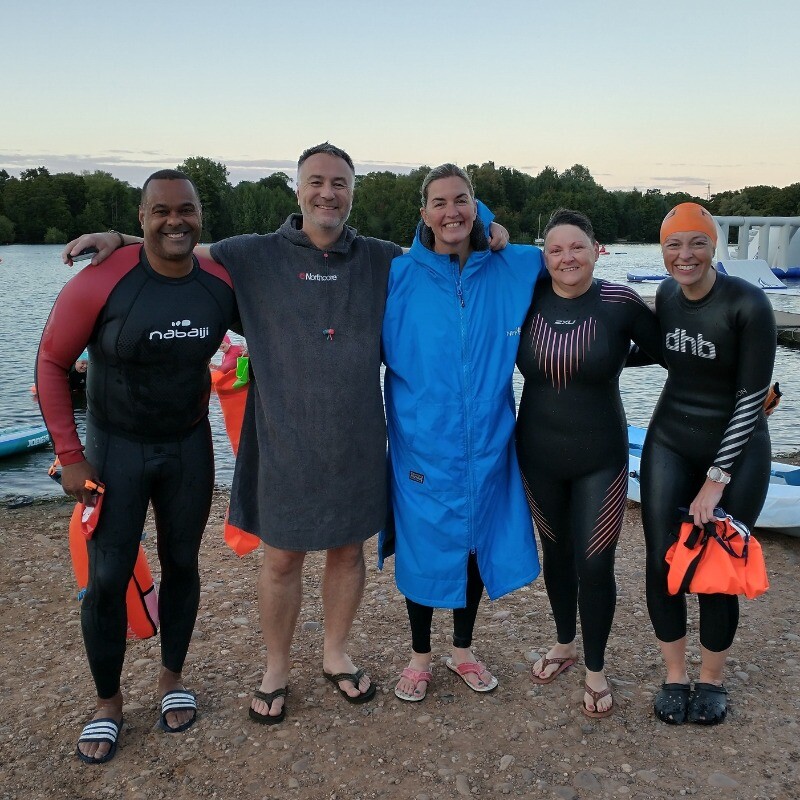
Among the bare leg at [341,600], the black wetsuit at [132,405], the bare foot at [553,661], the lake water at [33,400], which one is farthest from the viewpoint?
the lake water at [33,400]

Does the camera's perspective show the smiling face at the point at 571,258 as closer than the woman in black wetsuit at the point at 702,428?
No

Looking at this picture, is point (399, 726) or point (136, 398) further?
point (399, 726)

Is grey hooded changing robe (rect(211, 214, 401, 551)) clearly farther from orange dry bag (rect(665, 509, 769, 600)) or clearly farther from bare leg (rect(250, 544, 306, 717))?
orange dry bag (rect(665, 509, 769, 600))

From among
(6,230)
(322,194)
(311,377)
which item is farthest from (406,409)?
(6,230)

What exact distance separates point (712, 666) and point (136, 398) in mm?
2821

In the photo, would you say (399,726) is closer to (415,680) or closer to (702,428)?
(415,680)

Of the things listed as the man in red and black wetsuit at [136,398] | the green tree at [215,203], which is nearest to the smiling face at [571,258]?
the man in red and black wetsuit at [136,398]

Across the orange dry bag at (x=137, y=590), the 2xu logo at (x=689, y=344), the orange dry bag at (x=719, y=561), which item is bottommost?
the orange dry bag at (x=137, y=590)

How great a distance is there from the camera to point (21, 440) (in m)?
11.1

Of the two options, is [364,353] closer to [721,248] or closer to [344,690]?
[344,690]

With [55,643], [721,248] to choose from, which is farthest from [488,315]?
[721,248]

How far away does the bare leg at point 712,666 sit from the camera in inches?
136

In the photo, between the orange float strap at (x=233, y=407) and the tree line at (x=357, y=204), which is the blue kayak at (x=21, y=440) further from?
the tree line at (x=357, y=204)

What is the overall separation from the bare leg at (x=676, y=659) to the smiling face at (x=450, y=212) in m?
2.07
